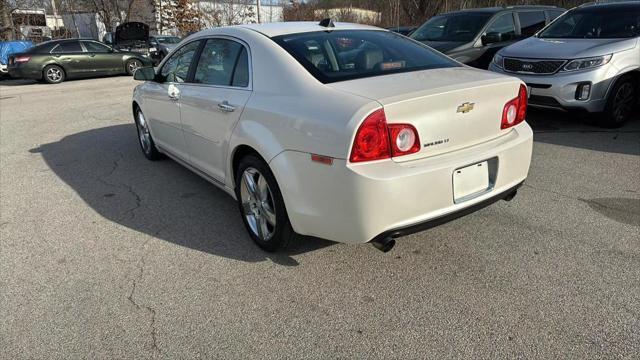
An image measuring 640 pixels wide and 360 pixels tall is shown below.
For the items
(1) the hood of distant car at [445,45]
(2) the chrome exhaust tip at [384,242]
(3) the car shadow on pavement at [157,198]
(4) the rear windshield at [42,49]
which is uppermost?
(4) the rear windshield at [42,49]

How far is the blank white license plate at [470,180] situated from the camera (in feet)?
9.05

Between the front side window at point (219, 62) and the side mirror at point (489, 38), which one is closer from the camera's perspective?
the front side window at point (219, 62)

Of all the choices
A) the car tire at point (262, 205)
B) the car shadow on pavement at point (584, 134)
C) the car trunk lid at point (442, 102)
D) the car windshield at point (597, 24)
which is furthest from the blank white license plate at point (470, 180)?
the car windshield at point (597, 24)

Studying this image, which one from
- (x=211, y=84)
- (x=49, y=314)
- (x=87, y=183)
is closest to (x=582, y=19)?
(x=211, y=84)

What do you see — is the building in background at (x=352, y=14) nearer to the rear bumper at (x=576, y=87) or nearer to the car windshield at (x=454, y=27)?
the car windshield at (x=454, y=27)

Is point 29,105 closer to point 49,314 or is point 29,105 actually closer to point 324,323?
point 49,314

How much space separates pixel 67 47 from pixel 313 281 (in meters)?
16.9

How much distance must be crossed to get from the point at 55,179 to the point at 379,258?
13.6ft

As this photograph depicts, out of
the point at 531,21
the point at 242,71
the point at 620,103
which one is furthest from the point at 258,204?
the point at 531,21

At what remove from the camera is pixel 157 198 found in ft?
15.1

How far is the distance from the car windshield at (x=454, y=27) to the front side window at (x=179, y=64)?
5704 millimetres

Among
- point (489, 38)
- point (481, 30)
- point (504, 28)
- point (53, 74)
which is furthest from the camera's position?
point (53, 74)

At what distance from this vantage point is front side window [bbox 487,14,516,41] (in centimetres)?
859

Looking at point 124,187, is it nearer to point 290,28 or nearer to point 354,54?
point 290,28
